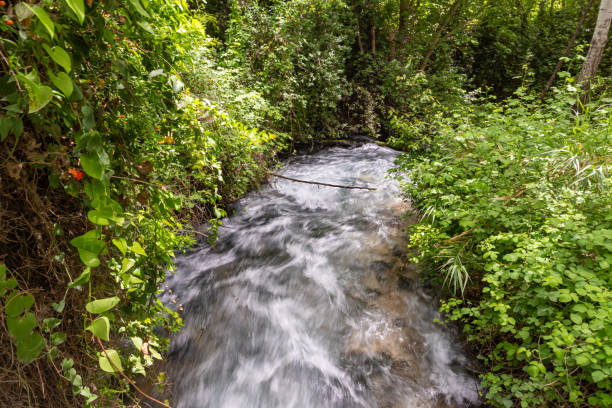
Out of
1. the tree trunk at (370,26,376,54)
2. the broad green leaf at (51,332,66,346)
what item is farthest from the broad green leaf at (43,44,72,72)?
the tree trunk at (370,26,376,54)

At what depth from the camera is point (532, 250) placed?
213cm

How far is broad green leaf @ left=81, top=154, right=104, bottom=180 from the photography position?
0.93 metres

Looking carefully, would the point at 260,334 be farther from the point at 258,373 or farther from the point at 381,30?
the point at 381,30

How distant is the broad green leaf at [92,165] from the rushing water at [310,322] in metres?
1.33

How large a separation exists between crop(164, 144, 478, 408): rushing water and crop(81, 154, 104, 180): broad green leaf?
133 centimetres

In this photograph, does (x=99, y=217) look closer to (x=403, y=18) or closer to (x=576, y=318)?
(x=576, y=318)

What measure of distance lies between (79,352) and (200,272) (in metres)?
2.29

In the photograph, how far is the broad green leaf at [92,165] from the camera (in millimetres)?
934

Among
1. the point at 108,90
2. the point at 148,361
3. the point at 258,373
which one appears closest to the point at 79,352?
the point at 148,361

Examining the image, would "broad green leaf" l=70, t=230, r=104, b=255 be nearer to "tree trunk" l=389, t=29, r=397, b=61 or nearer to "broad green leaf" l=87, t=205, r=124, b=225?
"broad green leaf" l=87, t=205, r=124, b=225

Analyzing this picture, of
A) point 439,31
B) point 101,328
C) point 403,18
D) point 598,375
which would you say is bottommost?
point 598,375

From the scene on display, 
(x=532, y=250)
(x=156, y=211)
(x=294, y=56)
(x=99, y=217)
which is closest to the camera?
(x=99, y=217)

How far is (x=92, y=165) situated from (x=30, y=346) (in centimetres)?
56

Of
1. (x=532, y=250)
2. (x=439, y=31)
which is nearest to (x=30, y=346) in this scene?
(x=532, y=250)
